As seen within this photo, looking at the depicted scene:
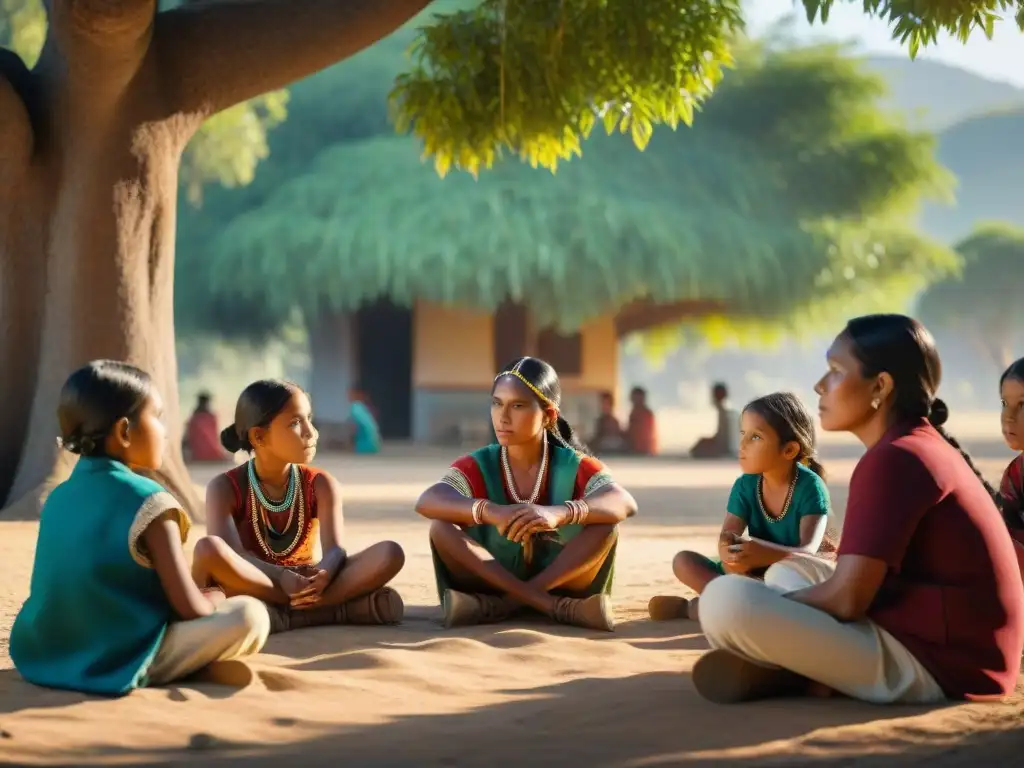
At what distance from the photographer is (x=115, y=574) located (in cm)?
461

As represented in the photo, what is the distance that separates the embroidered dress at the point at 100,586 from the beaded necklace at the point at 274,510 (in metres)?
1.29

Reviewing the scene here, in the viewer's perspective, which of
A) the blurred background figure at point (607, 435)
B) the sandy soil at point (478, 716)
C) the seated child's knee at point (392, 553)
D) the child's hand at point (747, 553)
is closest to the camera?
the sandy soil at point (478, 716)

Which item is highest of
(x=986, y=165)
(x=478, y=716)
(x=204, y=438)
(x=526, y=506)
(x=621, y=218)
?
(x=986, y=165)

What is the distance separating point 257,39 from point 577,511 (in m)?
5.83

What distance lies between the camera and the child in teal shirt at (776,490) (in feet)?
19.5

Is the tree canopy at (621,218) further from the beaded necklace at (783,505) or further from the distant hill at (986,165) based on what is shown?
the distant hill at (986,165)

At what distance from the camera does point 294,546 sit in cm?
606

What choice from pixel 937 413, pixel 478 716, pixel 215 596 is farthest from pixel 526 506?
pixel 937 413

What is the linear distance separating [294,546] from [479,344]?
70.7 ft

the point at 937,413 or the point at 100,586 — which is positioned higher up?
the point at 937,413

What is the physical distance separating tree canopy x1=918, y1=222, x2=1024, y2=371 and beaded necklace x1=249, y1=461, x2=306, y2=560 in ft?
194

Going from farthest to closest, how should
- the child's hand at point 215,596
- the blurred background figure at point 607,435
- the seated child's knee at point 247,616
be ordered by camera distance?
the blurred background figure at point 607,435 < the child's hand at point 215,596 < the seated child's knee at point 247,616

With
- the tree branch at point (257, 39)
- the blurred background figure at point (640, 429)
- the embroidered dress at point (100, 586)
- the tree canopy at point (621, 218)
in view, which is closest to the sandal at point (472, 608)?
the embroidered dress at point (100, 586)

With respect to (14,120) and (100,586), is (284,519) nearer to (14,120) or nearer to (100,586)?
(100,586)
